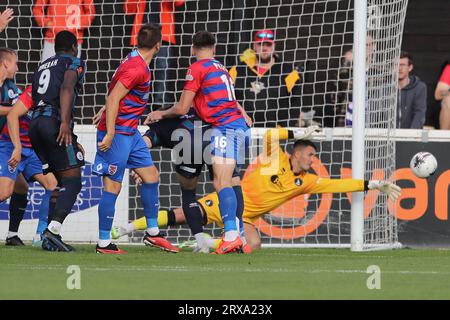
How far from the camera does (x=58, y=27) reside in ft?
48.7

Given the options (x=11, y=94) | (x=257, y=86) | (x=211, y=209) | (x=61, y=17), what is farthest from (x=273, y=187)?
(x=61, y=17)

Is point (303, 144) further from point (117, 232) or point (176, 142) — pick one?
point (117, 232)

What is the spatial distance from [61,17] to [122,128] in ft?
14.3

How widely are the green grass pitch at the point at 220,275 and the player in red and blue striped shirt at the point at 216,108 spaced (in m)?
0.86

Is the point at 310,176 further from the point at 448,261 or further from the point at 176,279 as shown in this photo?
the point at 176,279

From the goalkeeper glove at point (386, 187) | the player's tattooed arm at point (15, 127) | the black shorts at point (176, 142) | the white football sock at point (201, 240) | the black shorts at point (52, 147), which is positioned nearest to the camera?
the black shorts at point (52, 147)

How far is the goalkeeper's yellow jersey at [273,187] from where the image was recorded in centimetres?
1219

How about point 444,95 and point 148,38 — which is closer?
point 148,38

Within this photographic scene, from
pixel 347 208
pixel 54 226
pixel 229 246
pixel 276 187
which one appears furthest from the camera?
pixel 347 208

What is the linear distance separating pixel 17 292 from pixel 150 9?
820 centimetres

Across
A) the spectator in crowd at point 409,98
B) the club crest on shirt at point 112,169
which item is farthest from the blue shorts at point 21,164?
the spectator in crowd at point 409,98

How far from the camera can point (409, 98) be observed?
1448cm

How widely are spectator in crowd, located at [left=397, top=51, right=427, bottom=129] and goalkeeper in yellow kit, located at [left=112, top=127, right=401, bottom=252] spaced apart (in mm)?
2352

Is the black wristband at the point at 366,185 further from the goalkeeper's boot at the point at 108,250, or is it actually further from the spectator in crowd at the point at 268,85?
the goalkeeper's boot at the point at 108,250
